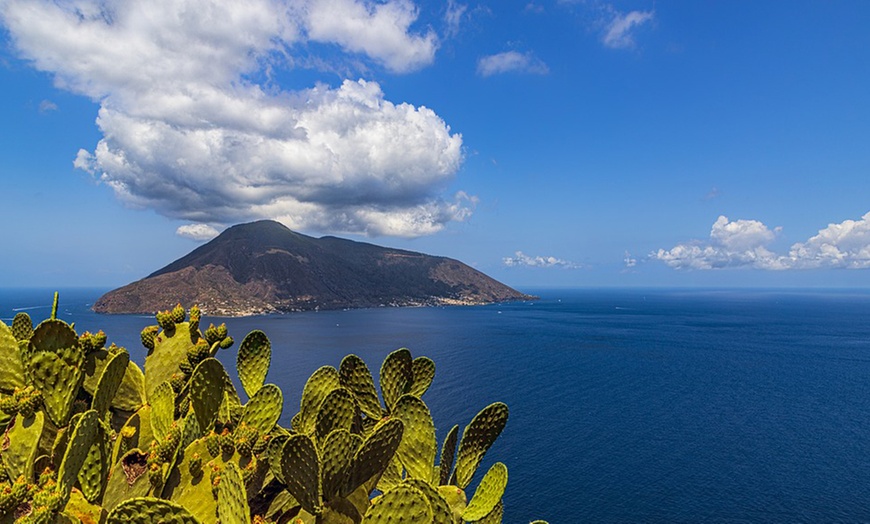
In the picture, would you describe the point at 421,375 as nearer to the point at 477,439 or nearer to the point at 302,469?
the point at 477,439

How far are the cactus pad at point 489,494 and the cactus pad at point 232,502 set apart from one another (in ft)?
13.3

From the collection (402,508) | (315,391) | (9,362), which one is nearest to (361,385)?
(315,391)

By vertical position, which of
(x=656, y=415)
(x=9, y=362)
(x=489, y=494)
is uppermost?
(x=9, y=362)

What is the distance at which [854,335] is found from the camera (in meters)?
127

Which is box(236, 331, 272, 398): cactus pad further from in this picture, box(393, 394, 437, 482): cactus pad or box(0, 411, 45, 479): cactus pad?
box(0, 411, 45, 479): cactus pad

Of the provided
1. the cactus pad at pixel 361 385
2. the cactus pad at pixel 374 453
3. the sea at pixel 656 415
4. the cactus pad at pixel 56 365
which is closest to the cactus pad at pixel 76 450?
the cactus pad at pixel 56 365

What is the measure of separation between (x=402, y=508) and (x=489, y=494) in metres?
3.97

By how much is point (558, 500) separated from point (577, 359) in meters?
56.4

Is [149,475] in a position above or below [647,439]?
above

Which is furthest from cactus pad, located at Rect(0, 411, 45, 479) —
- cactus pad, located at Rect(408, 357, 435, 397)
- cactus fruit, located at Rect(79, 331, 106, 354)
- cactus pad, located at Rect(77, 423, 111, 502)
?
cactus pad, located at Rect(408, 357, 435, 397)

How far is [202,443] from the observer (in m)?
5.49

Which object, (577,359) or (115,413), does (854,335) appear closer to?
(577,359)

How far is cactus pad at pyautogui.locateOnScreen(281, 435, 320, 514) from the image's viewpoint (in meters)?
4.01

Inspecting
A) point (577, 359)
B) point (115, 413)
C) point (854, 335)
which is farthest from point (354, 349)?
point (854, 335)
